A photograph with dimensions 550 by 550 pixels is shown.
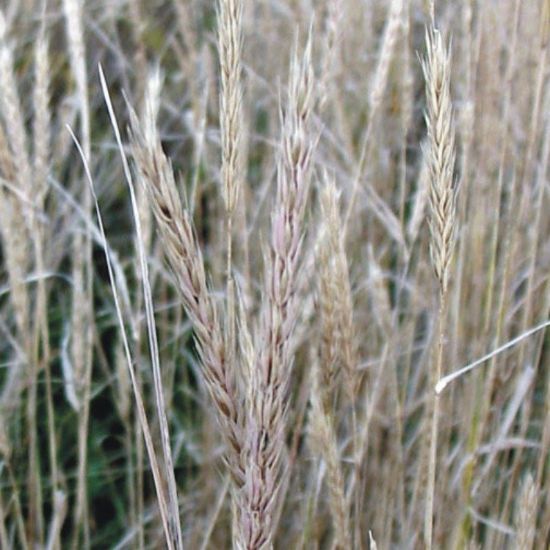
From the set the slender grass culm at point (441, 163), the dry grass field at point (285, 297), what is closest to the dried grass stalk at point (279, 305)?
the dry grass field at point (285, 297)

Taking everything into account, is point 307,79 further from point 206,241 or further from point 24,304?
point 206,241

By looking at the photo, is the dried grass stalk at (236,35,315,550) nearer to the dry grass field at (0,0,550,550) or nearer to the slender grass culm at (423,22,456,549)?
the dry grass field at (0,0,550,550)

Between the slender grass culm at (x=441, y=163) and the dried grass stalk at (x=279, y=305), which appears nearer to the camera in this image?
the dried grass stalk at (x=279, y=305)

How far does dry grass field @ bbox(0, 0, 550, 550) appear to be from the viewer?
609 mm

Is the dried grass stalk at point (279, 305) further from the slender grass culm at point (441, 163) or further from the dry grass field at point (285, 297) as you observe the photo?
the slender grass culm at point (441, 163)

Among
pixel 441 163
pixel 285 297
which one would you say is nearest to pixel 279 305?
pixel 285 297

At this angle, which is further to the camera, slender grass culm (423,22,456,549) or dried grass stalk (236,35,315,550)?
slender grass culm (423,22,456,549)

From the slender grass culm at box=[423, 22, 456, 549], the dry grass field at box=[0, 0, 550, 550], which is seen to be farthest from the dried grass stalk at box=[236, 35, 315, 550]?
the slender grass culm at box=[423, 22, 456, 549]

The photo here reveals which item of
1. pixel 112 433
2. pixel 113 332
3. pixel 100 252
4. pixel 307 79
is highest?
pixel 307 79

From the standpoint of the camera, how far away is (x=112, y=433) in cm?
151

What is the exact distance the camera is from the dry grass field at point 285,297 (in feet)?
2.00

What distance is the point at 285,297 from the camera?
0.57 metres

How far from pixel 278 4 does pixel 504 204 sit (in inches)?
27.1

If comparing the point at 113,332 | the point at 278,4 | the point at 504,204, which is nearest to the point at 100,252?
the point at 113,332
